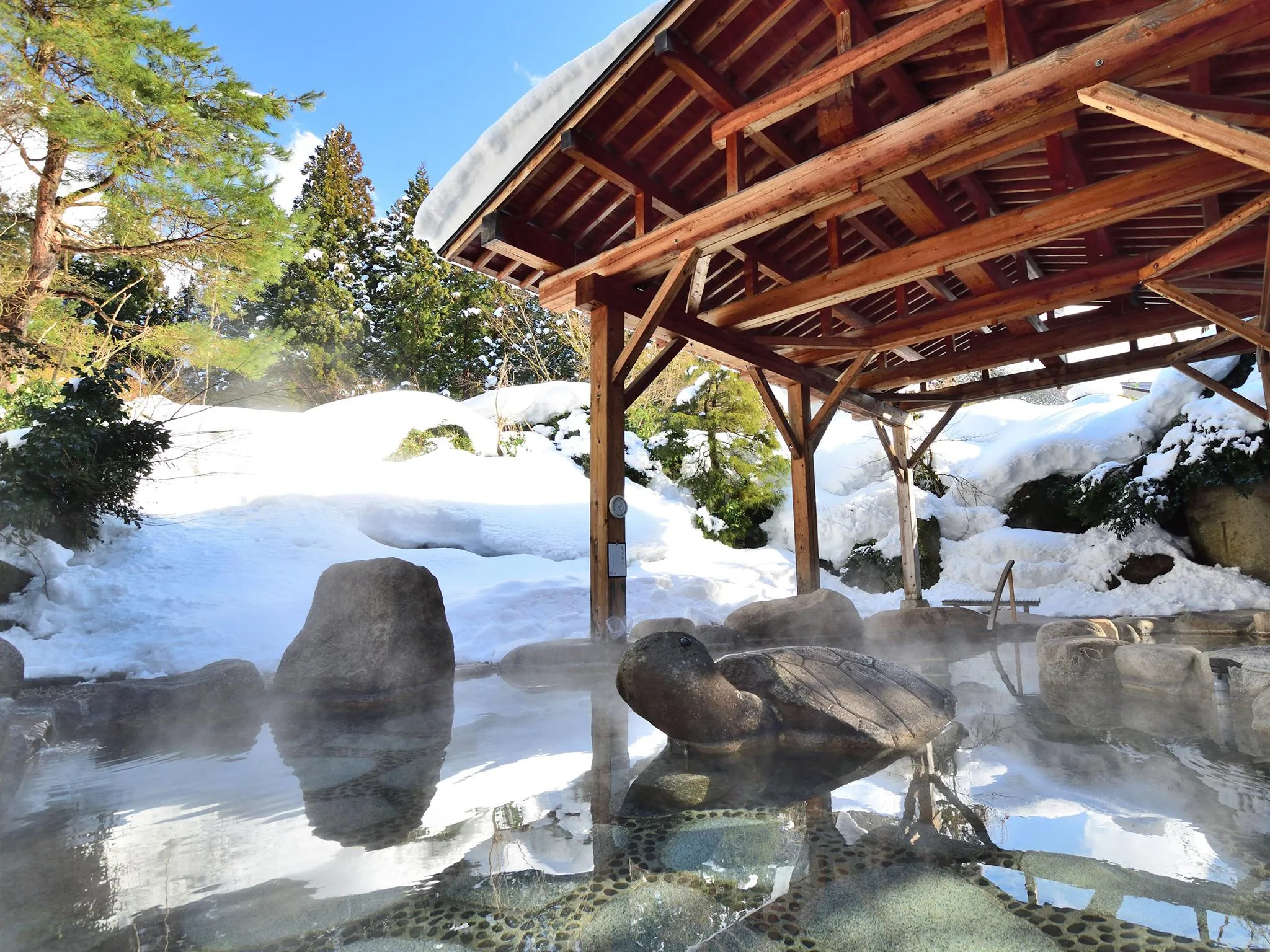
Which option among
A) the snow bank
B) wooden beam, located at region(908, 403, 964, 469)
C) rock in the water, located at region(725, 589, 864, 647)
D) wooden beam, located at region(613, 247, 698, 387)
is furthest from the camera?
the snow bank

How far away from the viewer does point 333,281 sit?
24.6 meters

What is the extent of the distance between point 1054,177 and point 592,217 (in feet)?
11.8

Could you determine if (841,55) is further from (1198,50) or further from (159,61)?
(159,61)

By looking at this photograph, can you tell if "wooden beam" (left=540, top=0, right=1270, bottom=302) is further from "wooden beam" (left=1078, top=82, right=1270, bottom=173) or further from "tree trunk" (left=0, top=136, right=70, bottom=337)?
"tree trunk" (left=0, top=136, right=70, bottom=337)

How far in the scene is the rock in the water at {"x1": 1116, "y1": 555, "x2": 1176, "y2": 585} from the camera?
32.7 ft

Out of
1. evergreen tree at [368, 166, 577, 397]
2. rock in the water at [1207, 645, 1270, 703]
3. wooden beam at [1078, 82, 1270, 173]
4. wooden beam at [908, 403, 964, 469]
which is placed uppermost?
evergreen tree at [368, 166, 577, 397]

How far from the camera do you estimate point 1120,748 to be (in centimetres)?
298

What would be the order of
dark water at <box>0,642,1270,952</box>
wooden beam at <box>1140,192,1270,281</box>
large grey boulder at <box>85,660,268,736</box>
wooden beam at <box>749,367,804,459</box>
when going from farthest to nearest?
1. wooden beam at <box>749,367,804,459</box>
2. wooden beam at <box>1140,192,1270,281</box>
3. large grey boulder at <box>85,660,268,736</box>
4. dark water at <box>0,642,1270,952</box>

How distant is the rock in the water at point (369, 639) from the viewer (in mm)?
4633

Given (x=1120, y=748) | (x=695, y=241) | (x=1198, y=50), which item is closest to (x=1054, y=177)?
(x=1198, y=50)

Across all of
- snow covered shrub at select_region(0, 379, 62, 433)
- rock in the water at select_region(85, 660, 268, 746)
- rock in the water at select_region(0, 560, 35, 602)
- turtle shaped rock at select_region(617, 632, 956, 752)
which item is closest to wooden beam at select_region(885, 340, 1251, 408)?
turtle shaped rock at select_region(617, 632, 956, 752)

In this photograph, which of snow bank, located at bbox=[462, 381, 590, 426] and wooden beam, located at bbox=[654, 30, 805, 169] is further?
snow bank, located at bbox=[462, 381, 590, 426]

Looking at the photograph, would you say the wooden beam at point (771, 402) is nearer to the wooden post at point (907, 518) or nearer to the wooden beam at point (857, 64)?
the wooden post at point (907, 518)

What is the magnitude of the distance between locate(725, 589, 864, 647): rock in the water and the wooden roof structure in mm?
1074
